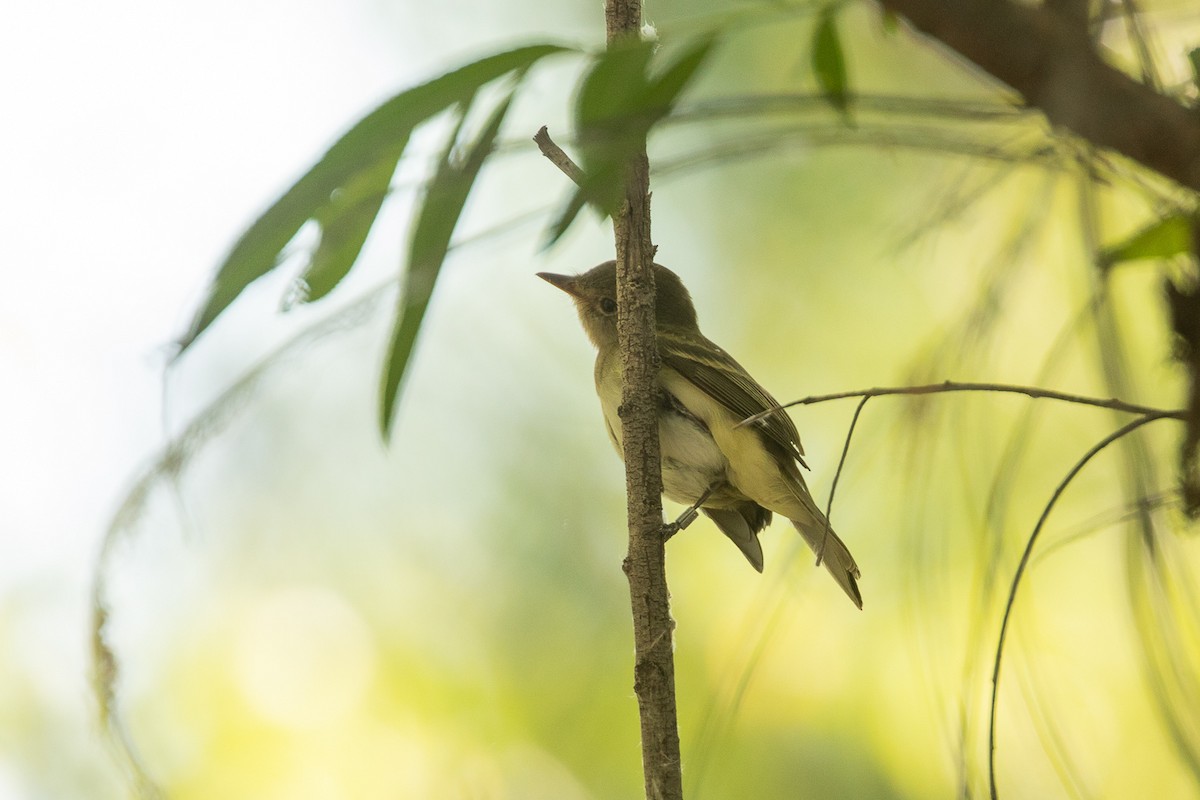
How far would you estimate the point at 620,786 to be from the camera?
13.2ft

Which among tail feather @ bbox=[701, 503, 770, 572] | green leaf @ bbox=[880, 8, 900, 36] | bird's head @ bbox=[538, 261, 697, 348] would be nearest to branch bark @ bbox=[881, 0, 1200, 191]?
green leaf @ bbox=[880, 8, 900, 36]

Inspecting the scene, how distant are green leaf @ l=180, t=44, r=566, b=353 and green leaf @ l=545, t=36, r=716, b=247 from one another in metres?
0.06

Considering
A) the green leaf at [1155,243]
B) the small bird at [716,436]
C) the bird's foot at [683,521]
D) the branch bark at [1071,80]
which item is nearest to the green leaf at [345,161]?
the branch bark at [1071,80]

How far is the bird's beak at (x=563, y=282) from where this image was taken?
3.92 m

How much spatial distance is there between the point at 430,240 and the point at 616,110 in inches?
7.8

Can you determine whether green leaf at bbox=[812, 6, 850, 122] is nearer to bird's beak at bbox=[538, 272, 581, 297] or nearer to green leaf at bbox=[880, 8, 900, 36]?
green leaf at bbox=[880, 8, 900, 36]

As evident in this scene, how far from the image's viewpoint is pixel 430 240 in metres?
0.94

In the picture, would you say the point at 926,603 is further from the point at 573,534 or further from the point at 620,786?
the point at 573,534

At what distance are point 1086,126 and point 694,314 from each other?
11.0 feet

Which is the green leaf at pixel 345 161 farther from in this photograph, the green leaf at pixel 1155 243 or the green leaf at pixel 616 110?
the green leaf at pixel 1155 243

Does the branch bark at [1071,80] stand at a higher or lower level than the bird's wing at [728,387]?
lower

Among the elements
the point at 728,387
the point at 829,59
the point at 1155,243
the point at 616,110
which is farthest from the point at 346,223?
the point at 728,387

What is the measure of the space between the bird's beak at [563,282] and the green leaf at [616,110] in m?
3.03

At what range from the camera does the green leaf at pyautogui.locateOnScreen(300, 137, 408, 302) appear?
2.97 feet
